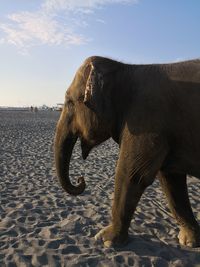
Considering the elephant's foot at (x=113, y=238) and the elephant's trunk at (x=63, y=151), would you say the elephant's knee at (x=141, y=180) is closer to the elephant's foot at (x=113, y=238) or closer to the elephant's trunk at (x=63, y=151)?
the elephant's foot at (x=113, y=238)

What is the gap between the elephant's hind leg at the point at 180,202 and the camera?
18.0ft

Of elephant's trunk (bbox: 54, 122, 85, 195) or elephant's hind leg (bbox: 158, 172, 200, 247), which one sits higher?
elephant's trunk (bbox: 54, 122, 85, 195)

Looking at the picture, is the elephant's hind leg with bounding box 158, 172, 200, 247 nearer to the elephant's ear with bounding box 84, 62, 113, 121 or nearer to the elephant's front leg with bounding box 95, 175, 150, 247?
the elephant's front leg with bounding box 95, 175, 150, 247

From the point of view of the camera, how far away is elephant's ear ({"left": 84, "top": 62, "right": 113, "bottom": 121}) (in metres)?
4.87

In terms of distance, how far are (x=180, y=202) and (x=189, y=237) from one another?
0.46 meters

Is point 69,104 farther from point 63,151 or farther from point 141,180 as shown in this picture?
→ point 141,180

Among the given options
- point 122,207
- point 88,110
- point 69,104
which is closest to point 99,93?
point 88,110

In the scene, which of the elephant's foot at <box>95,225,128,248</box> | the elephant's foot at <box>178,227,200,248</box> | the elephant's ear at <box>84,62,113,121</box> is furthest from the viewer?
the elephant's foot at <box>178,227,200,248</box>

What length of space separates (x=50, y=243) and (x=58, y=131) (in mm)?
1420

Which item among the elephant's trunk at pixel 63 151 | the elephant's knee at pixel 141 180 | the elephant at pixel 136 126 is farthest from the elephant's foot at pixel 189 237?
the elephant's trunk at pixel 63 151

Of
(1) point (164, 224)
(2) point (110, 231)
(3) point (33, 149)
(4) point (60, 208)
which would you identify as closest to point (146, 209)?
(1) point (164, 224)

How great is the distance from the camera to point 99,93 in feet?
16.0

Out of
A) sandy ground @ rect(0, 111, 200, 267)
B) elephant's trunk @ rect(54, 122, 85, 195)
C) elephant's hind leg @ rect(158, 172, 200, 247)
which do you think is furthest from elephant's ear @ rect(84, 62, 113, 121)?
sandy ground @ rect(0, 111, 200, 267)

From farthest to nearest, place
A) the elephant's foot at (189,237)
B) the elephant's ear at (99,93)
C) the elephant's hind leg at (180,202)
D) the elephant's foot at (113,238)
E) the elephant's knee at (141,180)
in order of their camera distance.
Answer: the elephant's hind leg at (180,202) < the elephant's foot at (189,237) < the elephant's foot at (113,238) < the elephant's ear at (99,93) < the elephant's knee at (141,180)
